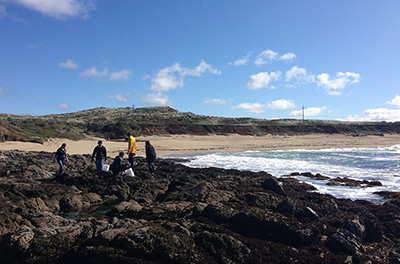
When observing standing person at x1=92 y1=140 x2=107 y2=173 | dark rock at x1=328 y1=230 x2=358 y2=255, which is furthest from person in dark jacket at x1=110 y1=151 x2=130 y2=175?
dark rock at x1=328 y1=230 x2=358 y2=255

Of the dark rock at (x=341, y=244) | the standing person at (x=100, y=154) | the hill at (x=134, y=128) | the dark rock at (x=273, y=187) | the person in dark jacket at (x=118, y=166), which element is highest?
the hill at (x=134, y=128)

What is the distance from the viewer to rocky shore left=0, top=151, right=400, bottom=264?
453cm

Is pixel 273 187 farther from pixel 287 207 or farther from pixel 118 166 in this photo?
pixel 118 166

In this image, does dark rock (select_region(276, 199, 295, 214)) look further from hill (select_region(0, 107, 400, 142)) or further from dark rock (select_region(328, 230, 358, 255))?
hill (select_region(0, 107, 400, 142))

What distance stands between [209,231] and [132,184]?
535 cm

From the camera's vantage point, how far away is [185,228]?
526cm

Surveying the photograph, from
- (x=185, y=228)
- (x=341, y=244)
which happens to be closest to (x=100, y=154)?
(x=185, y=228)

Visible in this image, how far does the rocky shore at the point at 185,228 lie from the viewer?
14.9ft

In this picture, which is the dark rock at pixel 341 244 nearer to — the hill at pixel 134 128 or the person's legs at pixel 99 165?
the person's legs at pixel 99 165

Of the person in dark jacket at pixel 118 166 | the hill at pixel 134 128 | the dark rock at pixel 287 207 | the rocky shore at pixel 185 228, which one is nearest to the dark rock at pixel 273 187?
the rocky shore at pixel 185 228

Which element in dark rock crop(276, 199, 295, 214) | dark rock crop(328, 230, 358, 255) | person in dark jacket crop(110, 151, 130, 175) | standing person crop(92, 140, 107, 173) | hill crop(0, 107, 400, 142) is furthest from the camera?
hill crop(0, 107, 400, 142)

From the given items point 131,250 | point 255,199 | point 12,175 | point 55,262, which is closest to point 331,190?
point 255,199

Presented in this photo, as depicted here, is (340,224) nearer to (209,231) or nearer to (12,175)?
(209,231)

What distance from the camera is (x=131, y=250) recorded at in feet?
14.7
